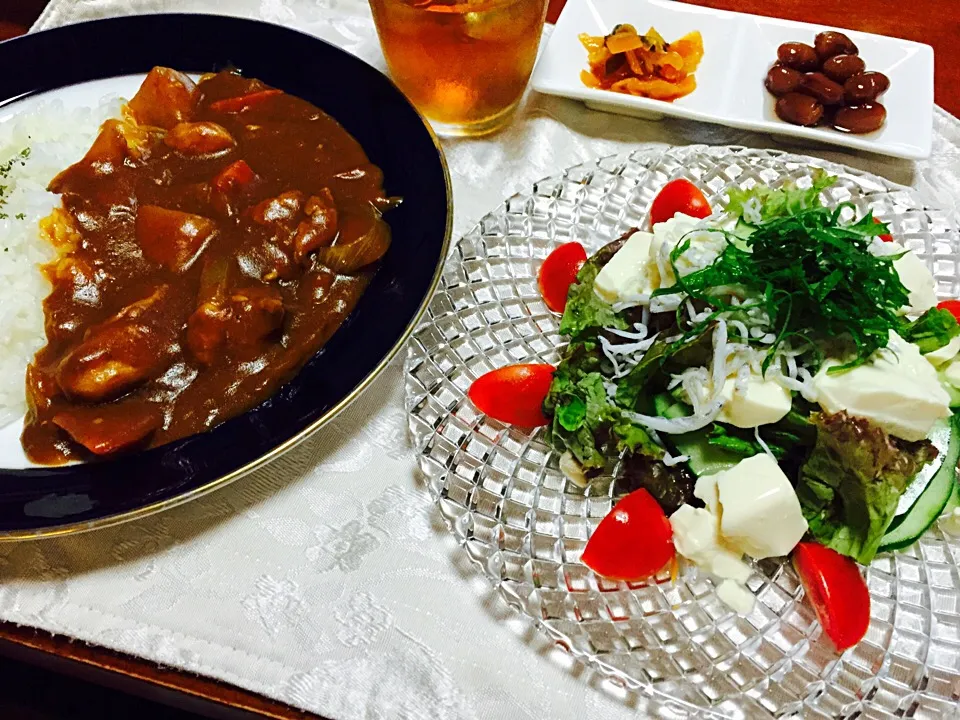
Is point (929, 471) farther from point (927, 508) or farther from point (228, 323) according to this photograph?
point (228, 323)

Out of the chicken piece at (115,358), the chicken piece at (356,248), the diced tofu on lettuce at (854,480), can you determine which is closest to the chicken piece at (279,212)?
the chicken piece at (356,248)

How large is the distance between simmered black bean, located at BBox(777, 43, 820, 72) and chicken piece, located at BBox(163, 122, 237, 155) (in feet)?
5.86

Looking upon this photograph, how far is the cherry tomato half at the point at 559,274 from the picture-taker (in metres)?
1.92

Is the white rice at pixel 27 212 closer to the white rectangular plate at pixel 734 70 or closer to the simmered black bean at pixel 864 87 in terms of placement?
the white rectangular plate at pixel 734 70

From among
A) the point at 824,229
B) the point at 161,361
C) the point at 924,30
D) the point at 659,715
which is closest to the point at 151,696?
the point at 161,361

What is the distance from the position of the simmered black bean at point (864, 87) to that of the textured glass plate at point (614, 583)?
0.47 metres

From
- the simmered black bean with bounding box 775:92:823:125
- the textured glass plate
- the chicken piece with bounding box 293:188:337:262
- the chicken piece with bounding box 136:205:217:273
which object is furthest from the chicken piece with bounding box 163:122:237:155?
the simmered black bean with bounding box 775:92:823:125

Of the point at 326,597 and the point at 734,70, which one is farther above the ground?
the point at 734,70

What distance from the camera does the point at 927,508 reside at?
4.96 feet

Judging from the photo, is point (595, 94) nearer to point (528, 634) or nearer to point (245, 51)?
point (245, 51)

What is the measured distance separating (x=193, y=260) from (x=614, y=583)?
130 cm

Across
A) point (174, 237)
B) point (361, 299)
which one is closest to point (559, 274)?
point (361, 299)

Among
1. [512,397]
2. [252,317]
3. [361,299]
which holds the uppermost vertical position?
[252,317]

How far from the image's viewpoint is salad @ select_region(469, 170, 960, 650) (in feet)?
4.77
